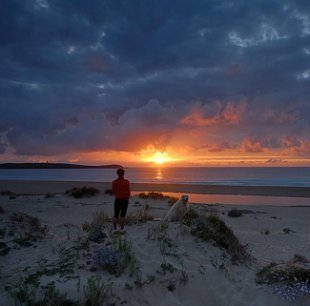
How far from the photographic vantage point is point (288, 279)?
6.25 meters

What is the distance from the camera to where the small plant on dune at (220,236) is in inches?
302

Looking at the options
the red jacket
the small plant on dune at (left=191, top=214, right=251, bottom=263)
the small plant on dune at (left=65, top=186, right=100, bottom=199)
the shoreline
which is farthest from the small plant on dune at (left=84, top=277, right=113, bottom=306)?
the shoreline

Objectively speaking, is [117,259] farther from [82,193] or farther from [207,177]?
[207,177]

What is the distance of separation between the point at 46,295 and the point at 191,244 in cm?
336

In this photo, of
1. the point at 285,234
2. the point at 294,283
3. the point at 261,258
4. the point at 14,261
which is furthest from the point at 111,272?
the point at 285,234

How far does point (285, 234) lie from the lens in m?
12.3

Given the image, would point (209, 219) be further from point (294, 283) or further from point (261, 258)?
point (294, 283)

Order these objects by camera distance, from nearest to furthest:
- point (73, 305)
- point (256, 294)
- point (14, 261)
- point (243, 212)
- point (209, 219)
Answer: point (73, 305) → point (256, 294) → point (14, 261) → point (209, 219) → point (243, 212)

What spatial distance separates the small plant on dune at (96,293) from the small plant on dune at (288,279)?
9.55 ft

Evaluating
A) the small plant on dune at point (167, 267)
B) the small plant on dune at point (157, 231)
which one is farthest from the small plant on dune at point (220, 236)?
the small plant on dune at point (167, 267)

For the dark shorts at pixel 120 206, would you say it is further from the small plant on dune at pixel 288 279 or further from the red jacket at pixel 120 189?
the small plant on dune at pixel 288 279

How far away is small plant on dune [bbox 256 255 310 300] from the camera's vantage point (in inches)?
235

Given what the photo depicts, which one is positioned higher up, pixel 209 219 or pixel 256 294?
pixel 209 219

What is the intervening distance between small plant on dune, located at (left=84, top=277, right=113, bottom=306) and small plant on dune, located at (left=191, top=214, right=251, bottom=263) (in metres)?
2.99
